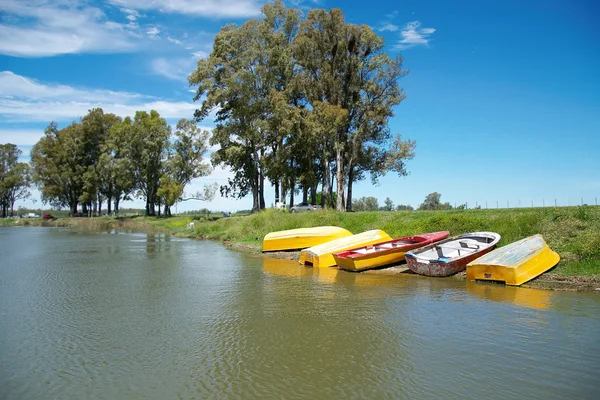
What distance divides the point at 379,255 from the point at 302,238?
6843mm

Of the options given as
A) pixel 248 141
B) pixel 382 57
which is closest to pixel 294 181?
pixel 248 141

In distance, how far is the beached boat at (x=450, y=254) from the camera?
1513 centimetres

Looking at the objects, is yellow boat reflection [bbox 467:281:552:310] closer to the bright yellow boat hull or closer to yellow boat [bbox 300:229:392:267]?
the bright yellow boat hull

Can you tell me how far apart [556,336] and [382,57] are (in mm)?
31726

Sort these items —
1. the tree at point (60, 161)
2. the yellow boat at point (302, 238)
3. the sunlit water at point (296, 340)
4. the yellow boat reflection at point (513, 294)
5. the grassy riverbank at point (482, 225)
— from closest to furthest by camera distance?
the sunlit water at point (296, 340) → the yellow boat reflection at point (513, 294) → the grassy riverbank at point (482, 225) → the yellow boat at point (302, 238) → the tree at point (60, 161)

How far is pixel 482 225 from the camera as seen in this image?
62.4 feet

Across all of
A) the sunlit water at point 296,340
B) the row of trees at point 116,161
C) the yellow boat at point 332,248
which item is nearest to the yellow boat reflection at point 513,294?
the sunlit water at point 296,340

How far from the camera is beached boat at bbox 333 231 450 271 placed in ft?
55.0

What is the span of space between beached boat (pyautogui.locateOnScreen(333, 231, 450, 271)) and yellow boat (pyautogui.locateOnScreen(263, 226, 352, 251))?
371 centimetres

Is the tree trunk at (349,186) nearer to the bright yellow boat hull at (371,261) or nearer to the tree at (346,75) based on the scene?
the tree at (346,75)

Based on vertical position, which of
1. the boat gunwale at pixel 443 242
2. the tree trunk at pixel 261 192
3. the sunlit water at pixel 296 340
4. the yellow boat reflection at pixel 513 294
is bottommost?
the sunlit water at pixel 296 340

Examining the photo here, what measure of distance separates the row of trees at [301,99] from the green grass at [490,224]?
9407 millimetres

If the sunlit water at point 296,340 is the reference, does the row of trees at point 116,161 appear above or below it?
above

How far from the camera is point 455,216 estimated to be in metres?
20.4
